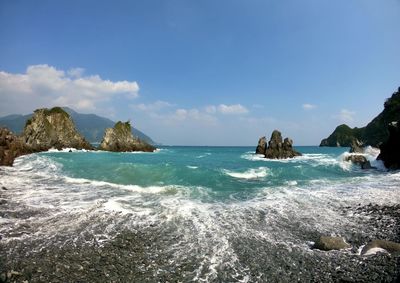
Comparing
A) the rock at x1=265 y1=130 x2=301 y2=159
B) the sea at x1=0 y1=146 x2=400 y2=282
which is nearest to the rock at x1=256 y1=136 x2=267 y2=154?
the rock at x1=265 y1=130 x2=301 y2=159

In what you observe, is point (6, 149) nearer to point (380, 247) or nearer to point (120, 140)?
point (380, 247)

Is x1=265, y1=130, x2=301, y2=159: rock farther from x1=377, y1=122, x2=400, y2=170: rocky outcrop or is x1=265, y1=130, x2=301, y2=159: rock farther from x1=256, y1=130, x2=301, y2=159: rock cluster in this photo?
x1=377, y1=122, x2=400, y2=170: rocky outcrop

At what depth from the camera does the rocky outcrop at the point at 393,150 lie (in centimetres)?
3866

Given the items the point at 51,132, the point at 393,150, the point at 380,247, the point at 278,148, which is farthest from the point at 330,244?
the point at 51,132

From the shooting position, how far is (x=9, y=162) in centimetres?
3419

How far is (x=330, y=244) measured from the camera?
10.8 meters

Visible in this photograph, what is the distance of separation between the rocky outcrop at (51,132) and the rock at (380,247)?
79.8 m

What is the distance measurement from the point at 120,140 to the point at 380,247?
95.3 m

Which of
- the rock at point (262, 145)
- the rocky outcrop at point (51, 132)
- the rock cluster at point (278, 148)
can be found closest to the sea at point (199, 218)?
the rock cluster at point (278, 148)

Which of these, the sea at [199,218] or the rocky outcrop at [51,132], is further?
the rocky outcrop at [51,132]

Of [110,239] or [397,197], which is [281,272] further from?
[397,197]

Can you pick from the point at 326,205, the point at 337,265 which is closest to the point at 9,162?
the point at 326,205

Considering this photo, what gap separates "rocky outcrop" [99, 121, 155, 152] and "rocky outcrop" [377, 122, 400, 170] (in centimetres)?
7724

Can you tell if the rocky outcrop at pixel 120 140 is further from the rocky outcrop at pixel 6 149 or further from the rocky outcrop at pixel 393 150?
the rocky outcrop at pixel 393 150
